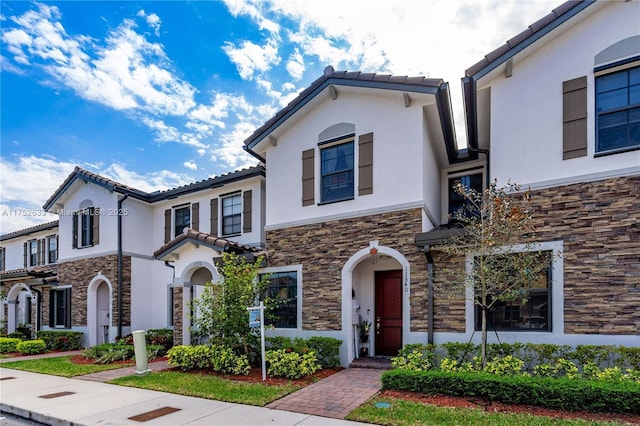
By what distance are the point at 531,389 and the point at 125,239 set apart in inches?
618

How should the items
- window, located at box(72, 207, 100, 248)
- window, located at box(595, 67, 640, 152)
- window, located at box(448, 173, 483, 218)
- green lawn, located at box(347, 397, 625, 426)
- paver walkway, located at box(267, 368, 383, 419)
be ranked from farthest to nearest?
A: window, located at box(72, 207, 100, 248)
window, located at box(448, 173, 483, 218)
window, located at box(595, 67, 640, 152)
paver walkway, located at box(267, 368, 383, 419)
green lawn, located at box(347, 397, 625, 426)

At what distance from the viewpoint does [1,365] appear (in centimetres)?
1276

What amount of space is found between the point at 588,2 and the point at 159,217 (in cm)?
1664

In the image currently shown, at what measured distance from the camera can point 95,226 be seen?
56.6 feet

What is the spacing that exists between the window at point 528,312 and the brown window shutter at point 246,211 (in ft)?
28.3

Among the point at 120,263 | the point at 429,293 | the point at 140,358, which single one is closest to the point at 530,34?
the point at 429,293

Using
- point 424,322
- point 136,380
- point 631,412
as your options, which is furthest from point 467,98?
point 136,380

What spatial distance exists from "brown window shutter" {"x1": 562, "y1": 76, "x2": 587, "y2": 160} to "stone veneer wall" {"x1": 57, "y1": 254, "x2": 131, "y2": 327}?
16209 millimetres

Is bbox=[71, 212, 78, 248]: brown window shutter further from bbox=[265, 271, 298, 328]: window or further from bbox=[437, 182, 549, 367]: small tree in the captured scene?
bbox=[437, 182, 549, 367]: small tree

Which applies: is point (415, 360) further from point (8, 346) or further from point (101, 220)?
point (8, 346)

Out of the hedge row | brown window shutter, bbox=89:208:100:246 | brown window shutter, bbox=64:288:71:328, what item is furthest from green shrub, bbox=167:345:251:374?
brown window shutter, bbox=64:288:71:328

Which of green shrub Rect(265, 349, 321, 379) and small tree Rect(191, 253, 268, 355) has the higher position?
small tree Rect(191, 253, 268, 355)

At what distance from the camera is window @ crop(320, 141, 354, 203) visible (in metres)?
11.0

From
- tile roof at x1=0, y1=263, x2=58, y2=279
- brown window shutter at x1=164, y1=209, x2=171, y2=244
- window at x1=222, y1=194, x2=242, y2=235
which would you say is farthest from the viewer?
tile roof at x1=0, y1=263, x2=58, y2=279
